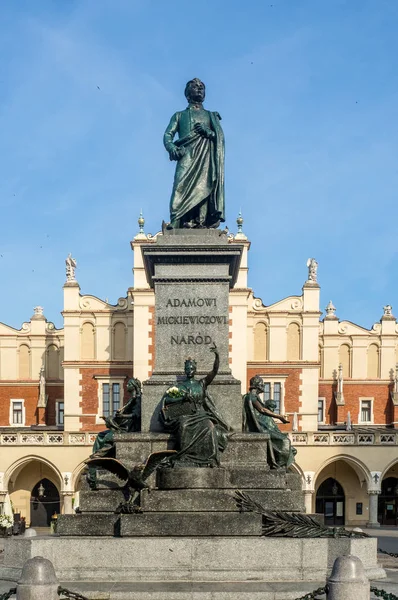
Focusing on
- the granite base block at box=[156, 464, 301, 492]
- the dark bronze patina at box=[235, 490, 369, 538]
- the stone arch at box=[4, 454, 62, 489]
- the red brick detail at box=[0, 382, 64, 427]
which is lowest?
the stone arch at box=[4, 454, 62, 489]

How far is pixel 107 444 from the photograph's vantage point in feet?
44.3

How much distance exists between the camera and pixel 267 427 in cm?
1381

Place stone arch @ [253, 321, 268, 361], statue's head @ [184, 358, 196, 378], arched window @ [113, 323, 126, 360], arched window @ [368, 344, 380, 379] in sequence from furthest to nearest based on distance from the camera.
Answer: arched window @ [368, 344, 380, 379], arched window @ [113, 323, 126, 360], stone arch @ [253, 321, 268, 361], statue's head @ [184, 358, 196, 378]

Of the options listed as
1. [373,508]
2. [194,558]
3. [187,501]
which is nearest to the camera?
[194,558]

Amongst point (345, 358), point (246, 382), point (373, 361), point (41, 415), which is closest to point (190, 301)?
point (246, 382)

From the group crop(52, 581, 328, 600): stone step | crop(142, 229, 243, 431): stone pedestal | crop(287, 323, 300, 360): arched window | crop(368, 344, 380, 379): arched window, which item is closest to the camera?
crop(52, 581, 328, 600): stone step

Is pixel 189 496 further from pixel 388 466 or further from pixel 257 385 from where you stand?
pixel 388 466

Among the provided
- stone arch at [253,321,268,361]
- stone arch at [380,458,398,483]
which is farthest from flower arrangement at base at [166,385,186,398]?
stone arch at [253,321,268,361]

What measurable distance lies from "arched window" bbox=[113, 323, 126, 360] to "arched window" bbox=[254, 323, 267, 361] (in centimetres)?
660

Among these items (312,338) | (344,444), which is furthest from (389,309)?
(344,444)

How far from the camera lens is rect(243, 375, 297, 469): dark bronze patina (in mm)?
13445

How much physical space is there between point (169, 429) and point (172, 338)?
1.54 m

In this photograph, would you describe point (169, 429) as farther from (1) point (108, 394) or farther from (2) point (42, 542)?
(1) point (108, 394)

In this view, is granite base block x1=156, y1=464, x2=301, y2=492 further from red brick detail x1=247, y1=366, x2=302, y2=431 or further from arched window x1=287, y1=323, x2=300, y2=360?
arched window x1=287, y1=323, x2=300, y2=360
